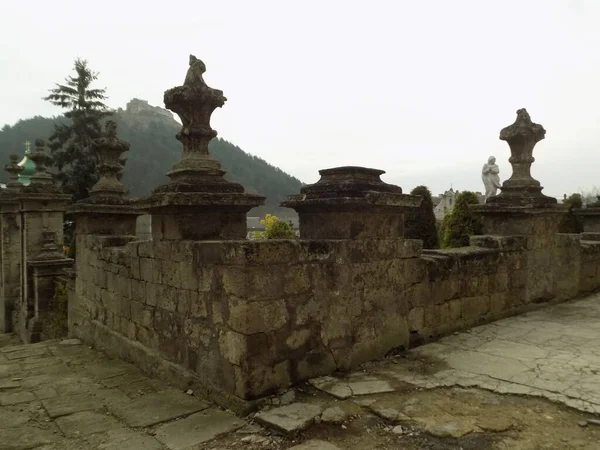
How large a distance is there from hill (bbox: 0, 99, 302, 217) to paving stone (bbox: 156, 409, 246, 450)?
39.8m

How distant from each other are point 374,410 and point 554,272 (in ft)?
16.2

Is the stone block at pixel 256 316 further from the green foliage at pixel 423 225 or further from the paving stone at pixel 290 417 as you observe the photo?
the green foliage at pixel 423 225

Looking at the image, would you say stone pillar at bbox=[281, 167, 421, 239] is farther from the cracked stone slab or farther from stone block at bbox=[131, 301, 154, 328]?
stone block at bbox=[131, 301, 154, 328]

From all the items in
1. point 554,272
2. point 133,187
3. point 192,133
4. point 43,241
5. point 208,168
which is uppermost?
point 133,187

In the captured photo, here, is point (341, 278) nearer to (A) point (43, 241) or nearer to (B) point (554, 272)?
(B) point (554, 272)

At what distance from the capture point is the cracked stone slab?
334 cm

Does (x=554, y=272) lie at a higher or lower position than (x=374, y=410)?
higher

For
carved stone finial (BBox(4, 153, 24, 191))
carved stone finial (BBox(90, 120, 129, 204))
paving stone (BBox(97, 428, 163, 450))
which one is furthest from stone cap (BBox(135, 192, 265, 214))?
carved stone finial (BBox(4, 153, 24, 191))

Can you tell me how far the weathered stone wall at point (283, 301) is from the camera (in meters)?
3.30

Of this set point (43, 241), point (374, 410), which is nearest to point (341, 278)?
point (374, 410)

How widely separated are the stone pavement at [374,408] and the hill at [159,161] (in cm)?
3884

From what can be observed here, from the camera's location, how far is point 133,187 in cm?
4703

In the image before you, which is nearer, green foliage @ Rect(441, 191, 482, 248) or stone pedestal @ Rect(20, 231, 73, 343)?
stone pedestal @ Rect(20, 231, 73, 343)

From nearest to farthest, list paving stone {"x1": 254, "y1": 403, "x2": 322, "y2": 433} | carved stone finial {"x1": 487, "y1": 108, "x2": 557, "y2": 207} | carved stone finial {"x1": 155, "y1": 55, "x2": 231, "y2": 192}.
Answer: paving stone {"x1": 254, "y1": 403, "x2": 322, "y2": 433} → carved stone finial {"x1": 155, "y1": 55, "x2": 231, "y2": 192} → carved stone finial {"x1": 487, "y1": 108, "x2": 557, "y2": 207}
